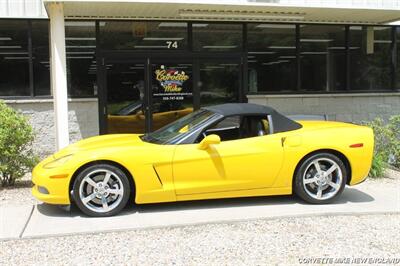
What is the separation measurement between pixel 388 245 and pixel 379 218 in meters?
1.06

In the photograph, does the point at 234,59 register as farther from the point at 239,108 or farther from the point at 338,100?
the point at 239,108

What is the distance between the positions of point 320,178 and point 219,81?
563 centimetres

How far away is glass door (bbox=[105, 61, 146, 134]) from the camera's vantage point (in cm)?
1115

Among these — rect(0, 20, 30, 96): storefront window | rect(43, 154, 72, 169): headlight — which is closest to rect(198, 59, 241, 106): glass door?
rect(0, 20, 30, 96): storefront window

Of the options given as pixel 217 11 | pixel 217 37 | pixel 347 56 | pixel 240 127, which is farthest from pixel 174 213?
pixel 347 56

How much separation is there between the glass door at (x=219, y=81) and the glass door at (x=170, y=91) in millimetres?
305

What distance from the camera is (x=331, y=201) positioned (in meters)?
6.71

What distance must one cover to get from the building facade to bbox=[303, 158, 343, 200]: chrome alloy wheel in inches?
167

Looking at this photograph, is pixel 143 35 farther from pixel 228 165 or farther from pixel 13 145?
pixel 228 165

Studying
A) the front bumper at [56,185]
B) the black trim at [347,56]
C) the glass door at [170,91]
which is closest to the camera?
the front bumper at [56,185]

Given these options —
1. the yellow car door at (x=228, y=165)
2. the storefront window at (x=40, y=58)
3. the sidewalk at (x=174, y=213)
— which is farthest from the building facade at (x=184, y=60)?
the yellow car door at (x=228, y=165)

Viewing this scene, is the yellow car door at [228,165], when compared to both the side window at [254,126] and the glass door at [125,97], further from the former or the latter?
the glass door at [125,97]

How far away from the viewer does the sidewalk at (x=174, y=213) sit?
570 centimetres

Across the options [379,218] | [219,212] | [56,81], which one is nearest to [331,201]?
[379,218]
